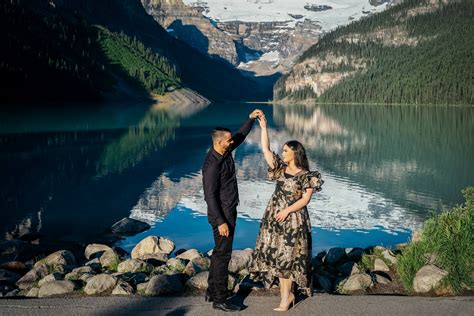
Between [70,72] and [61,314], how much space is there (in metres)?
178

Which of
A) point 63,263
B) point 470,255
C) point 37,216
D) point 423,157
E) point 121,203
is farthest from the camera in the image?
point 423,157

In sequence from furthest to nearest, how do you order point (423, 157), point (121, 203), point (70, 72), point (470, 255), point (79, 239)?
point (70, 72) → point (423, 157) → point (121, 203) → point (79, 239) → point (470, 255)

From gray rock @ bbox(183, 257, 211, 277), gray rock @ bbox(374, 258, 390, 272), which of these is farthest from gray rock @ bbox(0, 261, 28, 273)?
gray rock @ bbox(374, 258, 390, 272)

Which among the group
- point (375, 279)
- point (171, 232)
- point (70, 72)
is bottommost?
point (171, 232)

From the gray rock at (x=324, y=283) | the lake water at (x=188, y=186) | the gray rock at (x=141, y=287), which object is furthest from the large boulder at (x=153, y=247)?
the gray rock at (x=324, y=283)

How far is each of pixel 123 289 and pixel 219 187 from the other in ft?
10.6

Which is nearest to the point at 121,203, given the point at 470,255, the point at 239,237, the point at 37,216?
the point at 37,216

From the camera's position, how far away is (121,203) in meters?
29.2

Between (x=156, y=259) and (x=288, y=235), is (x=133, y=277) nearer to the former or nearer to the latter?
(x=156, y=259)

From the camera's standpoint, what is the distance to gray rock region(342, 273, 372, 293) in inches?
456

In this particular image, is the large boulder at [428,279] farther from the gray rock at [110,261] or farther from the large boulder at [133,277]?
the gray rock at [110,261]

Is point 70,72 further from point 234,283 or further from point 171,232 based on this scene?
point 234,283

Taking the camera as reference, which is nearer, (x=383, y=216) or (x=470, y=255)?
(x=470, y=255)

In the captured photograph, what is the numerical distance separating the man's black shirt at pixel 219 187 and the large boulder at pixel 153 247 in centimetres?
894
